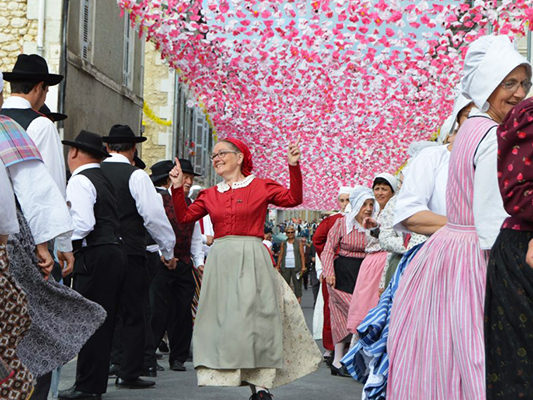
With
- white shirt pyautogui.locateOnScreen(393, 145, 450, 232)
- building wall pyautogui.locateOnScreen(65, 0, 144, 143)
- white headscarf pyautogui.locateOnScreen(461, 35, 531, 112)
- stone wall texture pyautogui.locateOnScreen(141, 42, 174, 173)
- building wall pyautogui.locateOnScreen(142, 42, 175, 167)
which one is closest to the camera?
white headscarf pyautogui.locateOnScreen(461, 35, 531, 112)

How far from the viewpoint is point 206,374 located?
682 centimetres

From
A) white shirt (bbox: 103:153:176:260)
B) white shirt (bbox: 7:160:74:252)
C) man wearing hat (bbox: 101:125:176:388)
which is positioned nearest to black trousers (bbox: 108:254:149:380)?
man wearing hat (bbox: 101:125:176:388)

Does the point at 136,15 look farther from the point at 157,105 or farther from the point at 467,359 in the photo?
the point at 157,105

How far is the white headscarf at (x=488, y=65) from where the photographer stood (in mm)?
4188

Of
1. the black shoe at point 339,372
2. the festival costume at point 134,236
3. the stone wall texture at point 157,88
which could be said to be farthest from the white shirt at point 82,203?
the stone wall texture at point 157,88

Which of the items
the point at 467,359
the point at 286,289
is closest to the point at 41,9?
the point at 286,289

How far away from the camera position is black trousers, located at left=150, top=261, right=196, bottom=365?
376 inches

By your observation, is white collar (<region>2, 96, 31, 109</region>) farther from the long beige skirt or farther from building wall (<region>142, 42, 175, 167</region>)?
building wall (<region>142, 42, 175, 167</region>)

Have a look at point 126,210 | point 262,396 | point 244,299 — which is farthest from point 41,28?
point 262,396

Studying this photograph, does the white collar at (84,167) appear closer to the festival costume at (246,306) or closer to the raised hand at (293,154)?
the festival costume at (246,306)

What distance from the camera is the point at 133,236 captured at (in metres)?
8.04

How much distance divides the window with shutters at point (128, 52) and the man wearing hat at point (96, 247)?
53.5ft

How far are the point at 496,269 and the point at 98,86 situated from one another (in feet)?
57.8

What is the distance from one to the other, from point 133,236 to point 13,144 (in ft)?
11.4
